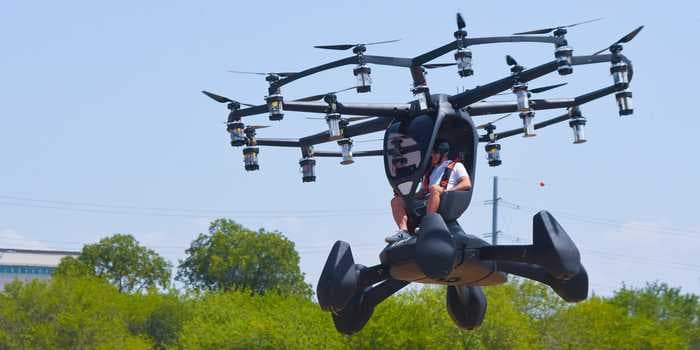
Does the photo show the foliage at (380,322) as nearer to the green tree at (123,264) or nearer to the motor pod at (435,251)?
the green tree at (123,264)

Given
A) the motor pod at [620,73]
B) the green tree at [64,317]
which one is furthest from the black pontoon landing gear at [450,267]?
the green tree at [64,317]

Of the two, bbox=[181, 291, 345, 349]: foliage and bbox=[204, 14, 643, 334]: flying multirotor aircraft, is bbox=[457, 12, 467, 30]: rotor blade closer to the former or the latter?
bbox=[204, 14, 643, 334]: flying multirotor aircraft

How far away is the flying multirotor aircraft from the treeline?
35686mm

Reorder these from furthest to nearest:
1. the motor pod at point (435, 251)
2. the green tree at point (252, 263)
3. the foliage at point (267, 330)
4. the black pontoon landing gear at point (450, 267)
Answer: the green tree at point (252, 263) < the foliage at point (267, 330) < the black pontoon landing gear at point (450, 267) < the motor pod at point (435, 251)

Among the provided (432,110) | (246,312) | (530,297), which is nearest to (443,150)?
(432,110)

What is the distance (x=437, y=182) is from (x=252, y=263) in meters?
86.8

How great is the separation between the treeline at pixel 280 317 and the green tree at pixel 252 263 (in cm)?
11

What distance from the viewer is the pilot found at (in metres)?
19.8

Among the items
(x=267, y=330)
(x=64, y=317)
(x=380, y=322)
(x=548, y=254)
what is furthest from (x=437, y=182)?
(x=64, y=317)

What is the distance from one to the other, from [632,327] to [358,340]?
1480cm

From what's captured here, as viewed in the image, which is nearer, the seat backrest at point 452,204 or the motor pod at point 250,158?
the seat backrest at point 452,204

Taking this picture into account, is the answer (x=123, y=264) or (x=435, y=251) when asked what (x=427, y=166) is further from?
(x=123, y=264)

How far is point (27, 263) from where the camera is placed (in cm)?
16188

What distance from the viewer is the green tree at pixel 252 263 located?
106125 millimetres
